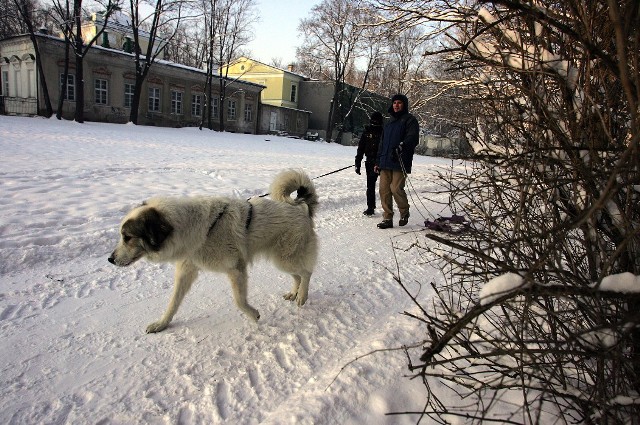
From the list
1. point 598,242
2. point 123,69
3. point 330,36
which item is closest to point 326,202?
point 598,242

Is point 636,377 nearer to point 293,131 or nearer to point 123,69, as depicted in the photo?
point 123,69

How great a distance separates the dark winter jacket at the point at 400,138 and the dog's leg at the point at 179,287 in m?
4.54

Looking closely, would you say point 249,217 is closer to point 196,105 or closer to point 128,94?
point 128,94

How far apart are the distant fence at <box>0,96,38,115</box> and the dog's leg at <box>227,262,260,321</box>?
30.8m

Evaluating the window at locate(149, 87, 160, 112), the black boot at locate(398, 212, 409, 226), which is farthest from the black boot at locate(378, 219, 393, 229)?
the window at locate(149, 87, 160, 112)

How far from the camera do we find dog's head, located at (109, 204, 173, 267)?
131 inches

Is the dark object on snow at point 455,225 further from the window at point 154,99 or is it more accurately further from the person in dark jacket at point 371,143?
the window at point 154,99

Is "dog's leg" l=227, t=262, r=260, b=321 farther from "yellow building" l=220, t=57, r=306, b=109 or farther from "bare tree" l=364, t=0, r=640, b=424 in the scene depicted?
"yellow building" l=220, t=57, r=306, b=109

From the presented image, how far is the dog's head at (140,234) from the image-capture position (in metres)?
3.33

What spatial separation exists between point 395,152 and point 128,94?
1201 inches

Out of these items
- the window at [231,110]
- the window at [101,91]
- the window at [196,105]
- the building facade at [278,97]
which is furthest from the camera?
the building facade at [278,97]

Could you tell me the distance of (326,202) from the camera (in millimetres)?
8797

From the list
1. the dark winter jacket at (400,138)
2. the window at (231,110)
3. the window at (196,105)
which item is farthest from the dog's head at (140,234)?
the window at (231,110)

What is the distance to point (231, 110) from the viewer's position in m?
39.8
